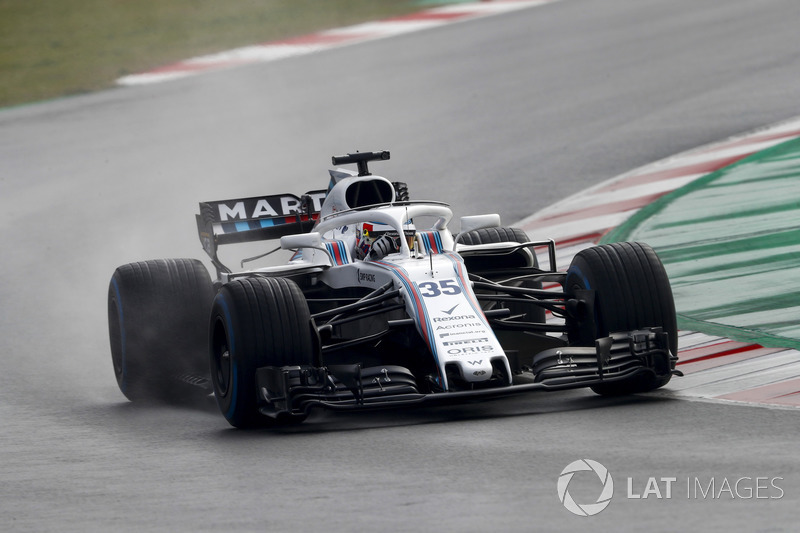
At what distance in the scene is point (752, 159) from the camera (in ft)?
46.6

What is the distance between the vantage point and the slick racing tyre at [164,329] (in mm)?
9609

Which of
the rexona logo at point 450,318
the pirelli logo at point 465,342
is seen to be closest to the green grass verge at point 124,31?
the rexona logo at point 450,318

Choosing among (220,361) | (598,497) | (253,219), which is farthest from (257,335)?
(253,219)

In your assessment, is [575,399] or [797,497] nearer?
[797,497]

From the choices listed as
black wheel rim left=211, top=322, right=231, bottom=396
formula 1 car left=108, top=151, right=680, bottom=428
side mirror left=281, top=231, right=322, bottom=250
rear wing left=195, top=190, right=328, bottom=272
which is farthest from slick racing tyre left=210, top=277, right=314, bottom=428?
rear wing left=195, top=190, right=328, bottom=272

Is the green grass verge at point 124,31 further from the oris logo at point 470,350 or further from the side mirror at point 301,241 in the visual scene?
the oris logo at point 470,350

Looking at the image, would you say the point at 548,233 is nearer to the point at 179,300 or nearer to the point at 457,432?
the point at 179,300

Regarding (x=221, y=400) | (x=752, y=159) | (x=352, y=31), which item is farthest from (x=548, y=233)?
(x=352, y=31)

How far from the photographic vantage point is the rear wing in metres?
10.6

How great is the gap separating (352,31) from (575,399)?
15.5 metres

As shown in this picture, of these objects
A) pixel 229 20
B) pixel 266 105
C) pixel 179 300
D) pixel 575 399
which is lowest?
pixel 575 399

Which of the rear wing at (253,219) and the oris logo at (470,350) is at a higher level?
the rear wing at (253,219)

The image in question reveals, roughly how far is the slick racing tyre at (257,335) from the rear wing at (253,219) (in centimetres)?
261

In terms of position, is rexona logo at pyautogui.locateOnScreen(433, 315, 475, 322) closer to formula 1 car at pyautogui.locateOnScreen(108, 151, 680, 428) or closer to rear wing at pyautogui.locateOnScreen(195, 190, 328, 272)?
formula 1 car at pyautogui.locateOnScreen(108, 151, 680, 428)
